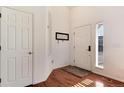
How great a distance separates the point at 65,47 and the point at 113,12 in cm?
268

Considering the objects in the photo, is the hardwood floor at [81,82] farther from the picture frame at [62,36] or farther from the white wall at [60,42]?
the picture frame at [62,36]

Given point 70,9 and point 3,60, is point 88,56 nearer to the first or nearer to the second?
point 70,9

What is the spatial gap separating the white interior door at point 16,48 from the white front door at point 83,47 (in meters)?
2.57

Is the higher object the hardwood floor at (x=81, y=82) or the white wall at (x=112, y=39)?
the white wall at (x=112, y=39)

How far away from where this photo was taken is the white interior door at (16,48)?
2336 mm

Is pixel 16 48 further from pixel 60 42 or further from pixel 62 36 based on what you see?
pixel 62 36

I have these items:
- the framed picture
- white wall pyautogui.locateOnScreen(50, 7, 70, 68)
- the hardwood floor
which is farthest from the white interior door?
the framed picture

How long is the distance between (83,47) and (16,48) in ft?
9.88

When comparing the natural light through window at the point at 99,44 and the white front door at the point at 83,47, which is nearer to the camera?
the natural light through window at the point at 99,44

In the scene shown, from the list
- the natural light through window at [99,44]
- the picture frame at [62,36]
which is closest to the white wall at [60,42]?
the picture frame at [62,36]

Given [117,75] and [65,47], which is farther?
[65,47]

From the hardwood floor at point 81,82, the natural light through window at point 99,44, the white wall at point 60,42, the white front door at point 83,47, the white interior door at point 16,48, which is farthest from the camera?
the white wall at point 60,42
